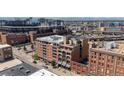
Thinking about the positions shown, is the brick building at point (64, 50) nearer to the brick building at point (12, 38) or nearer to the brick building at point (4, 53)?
the brick building at point (4, 53)

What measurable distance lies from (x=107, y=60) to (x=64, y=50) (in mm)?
2520

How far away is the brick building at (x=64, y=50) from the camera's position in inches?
310

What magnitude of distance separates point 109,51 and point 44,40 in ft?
14.2

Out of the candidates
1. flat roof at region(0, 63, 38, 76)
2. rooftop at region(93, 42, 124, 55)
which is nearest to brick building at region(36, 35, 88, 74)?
rooftop at region(93, 42, 124, 55)

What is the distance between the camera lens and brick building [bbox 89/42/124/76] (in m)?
5.89

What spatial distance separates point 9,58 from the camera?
21.2 feet

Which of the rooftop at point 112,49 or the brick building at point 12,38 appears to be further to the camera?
the brick building at point 12,38

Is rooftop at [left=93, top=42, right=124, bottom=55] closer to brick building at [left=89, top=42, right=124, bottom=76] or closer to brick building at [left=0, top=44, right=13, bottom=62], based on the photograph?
brick building at [left=89, top=42, right=124, bottom=76]

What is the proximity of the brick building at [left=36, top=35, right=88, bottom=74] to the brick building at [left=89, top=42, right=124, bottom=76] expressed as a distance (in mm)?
1086

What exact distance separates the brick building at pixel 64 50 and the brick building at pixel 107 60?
42.7 inches

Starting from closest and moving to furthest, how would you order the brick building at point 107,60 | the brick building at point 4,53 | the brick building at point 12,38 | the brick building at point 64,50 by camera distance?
the brick building at point 107,60 < the brick building at point 4,53 < the brick building at point 64,50 < the brick building at point 12,38

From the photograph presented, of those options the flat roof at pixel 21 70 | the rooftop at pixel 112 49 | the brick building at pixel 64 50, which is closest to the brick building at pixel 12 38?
the brick building at pixel 64 50
